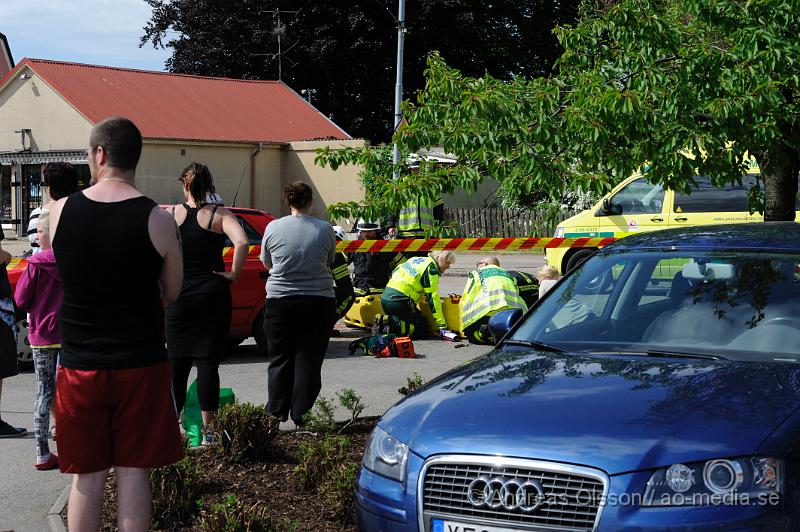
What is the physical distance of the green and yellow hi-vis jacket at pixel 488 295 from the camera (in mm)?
12805

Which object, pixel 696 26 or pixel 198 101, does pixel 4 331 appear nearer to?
pixel 696 26

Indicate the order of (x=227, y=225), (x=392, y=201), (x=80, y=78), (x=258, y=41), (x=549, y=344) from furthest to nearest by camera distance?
(x=258, y=41)
(x=80, y=78)
(x=392, y=201)
(x=227, y=225)
(x=549, y=344)

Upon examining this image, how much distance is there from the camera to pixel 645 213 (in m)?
18.0

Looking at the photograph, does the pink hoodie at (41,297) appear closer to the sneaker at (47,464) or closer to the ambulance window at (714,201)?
the sneaker at (47,464)

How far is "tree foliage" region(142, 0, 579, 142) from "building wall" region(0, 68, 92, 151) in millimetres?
10193

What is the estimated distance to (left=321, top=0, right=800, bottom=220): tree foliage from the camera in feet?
25.9

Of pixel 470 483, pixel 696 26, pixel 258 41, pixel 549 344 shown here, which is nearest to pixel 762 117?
pixel 696 26

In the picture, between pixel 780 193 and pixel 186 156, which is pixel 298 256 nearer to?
pixel 780 193

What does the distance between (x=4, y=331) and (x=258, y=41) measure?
42.9m

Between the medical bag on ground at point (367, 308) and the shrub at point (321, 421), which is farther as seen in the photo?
→ the medical bag on ground at point (367, 308)

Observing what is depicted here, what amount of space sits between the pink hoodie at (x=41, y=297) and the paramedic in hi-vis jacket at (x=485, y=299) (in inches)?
247

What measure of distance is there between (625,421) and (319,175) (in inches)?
1578

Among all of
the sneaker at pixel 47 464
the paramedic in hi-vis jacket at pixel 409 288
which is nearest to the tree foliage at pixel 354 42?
the paramedic in hi-vis jacket at pixel 409 288

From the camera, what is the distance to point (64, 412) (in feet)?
14.6
